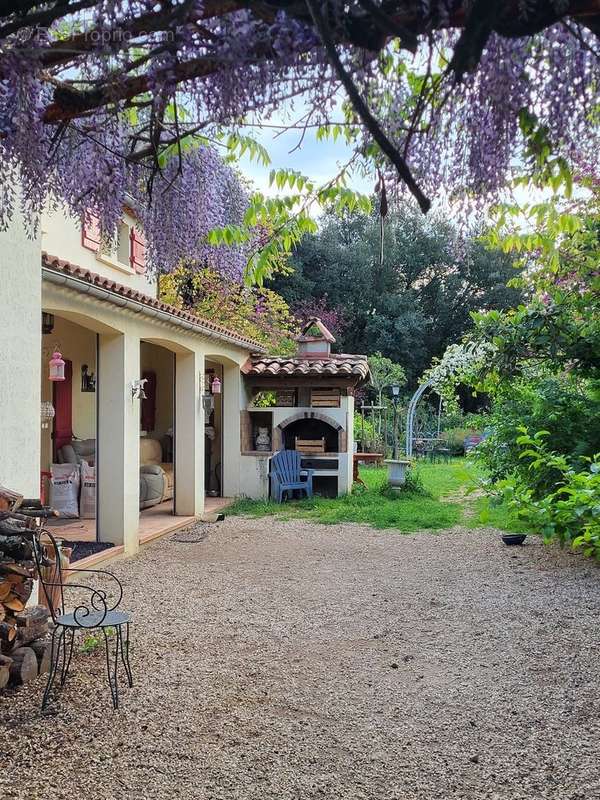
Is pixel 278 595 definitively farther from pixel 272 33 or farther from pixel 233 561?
pixel 272 33

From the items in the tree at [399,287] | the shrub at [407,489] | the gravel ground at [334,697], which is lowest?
the gravel ground at [334,697]

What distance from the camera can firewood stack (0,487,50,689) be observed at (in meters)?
3.54

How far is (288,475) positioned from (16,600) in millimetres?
7478

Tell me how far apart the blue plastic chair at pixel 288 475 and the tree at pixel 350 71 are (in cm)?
881

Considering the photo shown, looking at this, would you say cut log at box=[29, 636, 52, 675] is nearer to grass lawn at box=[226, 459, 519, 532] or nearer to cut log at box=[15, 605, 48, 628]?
cut log at box=[15, 605, 48, 628]

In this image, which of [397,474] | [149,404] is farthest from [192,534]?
[397,474]

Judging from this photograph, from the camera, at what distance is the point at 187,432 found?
9156 mm

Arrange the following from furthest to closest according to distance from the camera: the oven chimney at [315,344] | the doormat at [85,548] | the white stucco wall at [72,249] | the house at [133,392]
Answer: the oven chimney at [315,344] → the white stucco wall at [72,249] → the doormat at [85,548] → the house at [133,392]

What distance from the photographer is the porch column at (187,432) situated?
30.0 ft

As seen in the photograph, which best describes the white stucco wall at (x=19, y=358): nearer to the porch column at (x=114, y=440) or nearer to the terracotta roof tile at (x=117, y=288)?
the terracotta roof tile at (x=117, y=288)

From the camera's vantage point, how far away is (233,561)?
6941mm

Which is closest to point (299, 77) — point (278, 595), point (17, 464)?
point (17, 464)

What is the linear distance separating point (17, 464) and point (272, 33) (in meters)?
3.93

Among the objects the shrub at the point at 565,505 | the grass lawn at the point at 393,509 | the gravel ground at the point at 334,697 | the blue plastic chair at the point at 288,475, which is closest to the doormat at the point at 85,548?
the gravel ground at the point at 334,697
